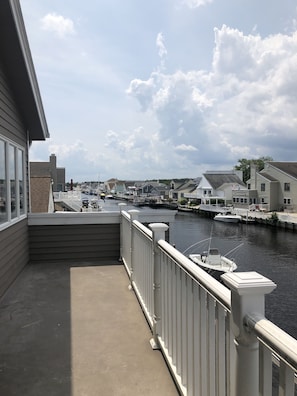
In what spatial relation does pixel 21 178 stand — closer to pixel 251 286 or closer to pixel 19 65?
pixel 19 65

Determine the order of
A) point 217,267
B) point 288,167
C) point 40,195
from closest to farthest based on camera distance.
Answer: point 40,195
point 217,267
point 288,167

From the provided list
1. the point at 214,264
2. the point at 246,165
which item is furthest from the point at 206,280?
the point at 246,165

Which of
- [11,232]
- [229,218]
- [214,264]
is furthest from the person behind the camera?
[229,218]

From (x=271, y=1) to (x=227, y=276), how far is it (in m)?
9.92

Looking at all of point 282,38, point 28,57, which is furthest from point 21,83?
point 282,38

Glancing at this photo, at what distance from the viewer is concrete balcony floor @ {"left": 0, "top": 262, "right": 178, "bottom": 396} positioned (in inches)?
88.0

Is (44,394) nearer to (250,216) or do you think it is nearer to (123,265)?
(123,265)

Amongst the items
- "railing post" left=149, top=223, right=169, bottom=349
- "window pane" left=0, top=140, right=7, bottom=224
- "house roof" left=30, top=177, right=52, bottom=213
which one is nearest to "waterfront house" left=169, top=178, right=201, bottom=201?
"house roof" left=30, top=177, right=52, bottom=213

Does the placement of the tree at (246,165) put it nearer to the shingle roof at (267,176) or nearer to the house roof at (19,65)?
the shingle roof at (267,176)

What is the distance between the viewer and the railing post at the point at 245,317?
107 cm

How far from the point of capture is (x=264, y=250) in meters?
24.3

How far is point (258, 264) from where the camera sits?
20.4 meters

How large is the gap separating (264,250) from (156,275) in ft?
76.8

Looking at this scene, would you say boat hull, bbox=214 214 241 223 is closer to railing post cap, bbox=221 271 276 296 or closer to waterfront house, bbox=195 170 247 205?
waterfront house, bbox=195 170 247 205
